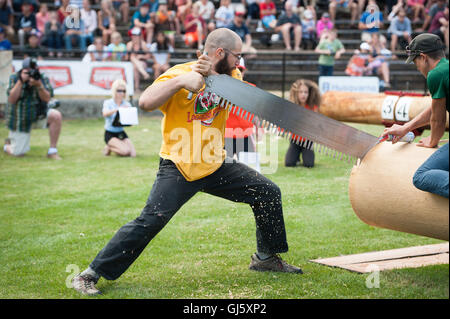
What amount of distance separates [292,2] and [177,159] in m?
16.9

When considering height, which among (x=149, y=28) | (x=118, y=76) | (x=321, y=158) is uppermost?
(x=149, y=28)

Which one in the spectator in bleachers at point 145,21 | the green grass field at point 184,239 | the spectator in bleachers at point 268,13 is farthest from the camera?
the spectator in bleachers at point 268,13

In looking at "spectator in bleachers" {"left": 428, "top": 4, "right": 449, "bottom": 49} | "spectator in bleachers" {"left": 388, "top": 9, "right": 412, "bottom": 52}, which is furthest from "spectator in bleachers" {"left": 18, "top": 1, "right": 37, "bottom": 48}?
"spectator in bleachers" {"left": 428, "top": 4, "right": 449, "bottom": 49}

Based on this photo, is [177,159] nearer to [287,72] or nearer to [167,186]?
[167,186]

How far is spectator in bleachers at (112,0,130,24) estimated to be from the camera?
21406 millimetres

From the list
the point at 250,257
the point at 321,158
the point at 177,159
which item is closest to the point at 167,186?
the point at 177,159

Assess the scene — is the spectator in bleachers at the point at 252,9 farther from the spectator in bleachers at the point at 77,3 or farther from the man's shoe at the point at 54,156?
the man's shoe at the point at 54,156

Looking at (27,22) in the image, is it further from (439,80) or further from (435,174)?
(435,174)

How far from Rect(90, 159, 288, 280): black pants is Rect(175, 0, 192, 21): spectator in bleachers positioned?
15956 millimetres

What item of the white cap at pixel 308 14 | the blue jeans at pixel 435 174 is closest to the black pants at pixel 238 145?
the blue jeans at pixel 435 174

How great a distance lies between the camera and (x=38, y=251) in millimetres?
5809

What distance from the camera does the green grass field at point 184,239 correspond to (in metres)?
4.77

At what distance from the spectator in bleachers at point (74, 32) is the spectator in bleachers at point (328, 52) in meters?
7.36

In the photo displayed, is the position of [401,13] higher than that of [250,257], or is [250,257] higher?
[401,13]
